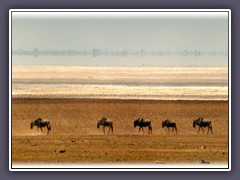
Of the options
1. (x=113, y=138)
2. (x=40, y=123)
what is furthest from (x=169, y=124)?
(x=40, y=123)

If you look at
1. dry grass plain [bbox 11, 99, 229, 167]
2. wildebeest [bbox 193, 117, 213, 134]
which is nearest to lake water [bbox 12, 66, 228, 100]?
dry grass plain [bbox 11, 99, 229, 167]

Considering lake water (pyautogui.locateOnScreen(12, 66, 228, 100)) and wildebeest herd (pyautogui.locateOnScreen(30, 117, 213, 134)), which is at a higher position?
lake water (pyautogui.locateOnScreen(12, 66, 228, 100))

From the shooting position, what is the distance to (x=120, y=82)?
915 centimetres

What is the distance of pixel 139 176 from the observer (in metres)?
9.16

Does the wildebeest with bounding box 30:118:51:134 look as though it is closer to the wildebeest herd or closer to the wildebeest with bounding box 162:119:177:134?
the wildebeest herd

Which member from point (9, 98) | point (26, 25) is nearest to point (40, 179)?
point (9, 98)

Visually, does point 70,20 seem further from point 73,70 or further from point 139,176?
point 139,176

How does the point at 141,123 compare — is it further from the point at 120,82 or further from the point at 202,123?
the point at 202,123

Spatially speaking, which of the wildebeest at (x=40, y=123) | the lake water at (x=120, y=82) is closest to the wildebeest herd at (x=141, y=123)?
the wildebeest at (x=40, y=123)

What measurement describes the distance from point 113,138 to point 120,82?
475 millimetres

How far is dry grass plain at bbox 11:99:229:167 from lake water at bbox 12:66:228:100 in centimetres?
7

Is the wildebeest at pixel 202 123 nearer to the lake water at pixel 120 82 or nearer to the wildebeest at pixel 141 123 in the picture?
the lake water at pixel 120 82

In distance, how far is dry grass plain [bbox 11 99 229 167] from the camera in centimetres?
914

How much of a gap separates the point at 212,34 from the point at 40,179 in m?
1.89
